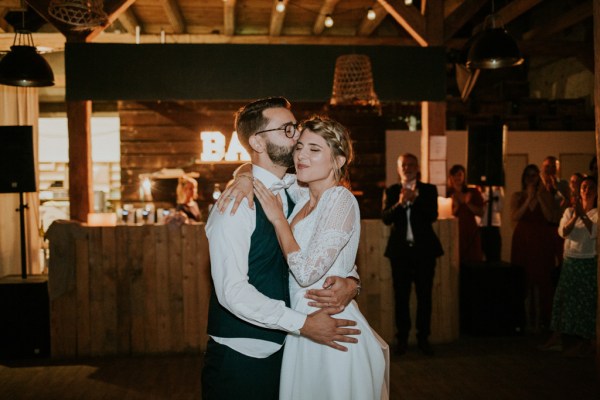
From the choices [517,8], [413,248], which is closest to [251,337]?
[413,248]

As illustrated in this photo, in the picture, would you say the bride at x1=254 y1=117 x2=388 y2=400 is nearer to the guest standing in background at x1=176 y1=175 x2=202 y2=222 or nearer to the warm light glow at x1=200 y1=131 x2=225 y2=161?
the guest standing in background at x1=176 y1=175 x2=202 y2=222

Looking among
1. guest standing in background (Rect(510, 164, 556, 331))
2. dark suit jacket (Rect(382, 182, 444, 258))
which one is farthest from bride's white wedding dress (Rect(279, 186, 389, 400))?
guest standing in background (Rect(510, 164, 556, 331))

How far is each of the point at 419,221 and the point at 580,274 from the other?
57.3 inches

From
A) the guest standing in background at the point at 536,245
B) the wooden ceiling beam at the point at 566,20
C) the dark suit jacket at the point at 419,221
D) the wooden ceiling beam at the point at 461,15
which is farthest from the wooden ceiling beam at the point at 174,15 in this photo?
the wooden ceiling beam at the point at 566,20

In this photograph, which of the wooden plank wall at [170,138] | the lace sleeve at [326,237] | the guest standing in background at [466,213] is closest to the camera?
the lace sleeve at [326,237]

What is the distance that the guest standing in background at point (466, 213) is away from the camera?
6.45 m

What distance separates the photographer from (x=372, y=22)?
28.0 feet

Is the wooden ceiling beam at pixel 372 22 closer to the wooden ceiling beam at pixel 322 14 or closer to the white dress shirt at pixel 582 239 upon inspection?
the wooden ceiling beam at pixel 322 14

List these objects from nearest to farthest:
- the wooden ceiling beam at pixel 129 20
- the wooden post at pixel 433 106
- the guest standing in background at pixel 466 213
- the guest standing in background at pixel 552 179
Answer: the wooden post at pixel 433 106, the guest standing in background at pixel 552 179, the guest standing in background at pixel 466 213, the wooden ceiling beam at pixel 129 20

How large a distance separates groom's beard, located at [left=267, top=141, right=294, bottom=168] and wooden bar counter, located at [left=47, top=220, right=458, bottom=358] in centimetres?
310

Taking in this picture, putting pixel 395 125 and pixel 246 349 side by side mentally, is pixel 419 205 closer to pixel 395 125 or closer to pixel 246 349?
pixel 246 349

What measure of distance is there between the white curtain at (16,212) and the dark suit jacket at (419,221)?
4.98 m

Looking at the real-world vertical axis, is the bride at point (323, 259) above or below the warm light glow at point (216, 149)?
below

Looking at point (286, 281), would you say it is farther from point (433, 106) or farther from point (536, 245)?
point (536, 245)
